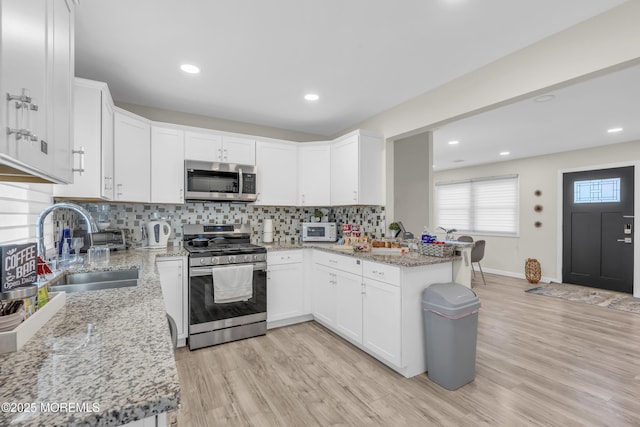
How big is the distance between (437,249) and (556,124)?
2987 mm

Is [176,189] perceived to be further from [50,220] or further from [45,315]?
[45,315]

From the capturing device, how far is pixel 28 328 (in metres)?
0.92

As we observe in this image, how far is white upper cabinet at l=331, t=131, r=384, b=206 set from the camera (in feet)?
11.3

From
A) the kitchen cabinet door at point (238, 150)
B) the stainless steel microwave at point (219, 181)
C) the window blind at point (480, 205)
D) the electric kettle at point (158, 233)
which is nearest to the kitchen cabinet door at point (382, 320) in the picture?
the stainless steel microwave at point (219, 181)

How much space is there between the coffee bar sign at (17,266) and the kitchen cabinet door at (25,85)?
293 millimetres

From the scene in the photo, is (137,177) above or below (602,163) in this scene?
below

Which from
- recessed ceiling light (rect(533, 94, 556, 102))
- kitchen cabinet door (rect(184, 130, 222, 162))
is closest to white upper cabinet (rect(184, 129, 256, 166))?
kitchen cabinet door (rect(184, 130, 222, 162))

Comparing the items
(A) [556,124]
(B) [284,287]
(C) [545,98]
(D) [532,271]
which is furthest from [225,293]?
(D) [532,271]

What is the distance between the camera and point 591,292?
5055 mm

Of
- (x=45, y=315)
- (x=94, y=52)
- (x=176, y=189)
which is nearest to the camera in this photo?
(x=45, y=315)

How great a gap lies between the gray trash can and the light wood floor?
107mm

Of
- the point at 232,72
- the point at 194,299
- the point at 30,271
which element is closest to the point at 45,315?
the point at 30,271

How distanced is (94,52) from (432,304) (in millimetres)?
3146

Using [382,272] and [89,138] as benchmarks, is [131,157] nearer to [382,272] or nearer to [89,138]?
[89,138]
